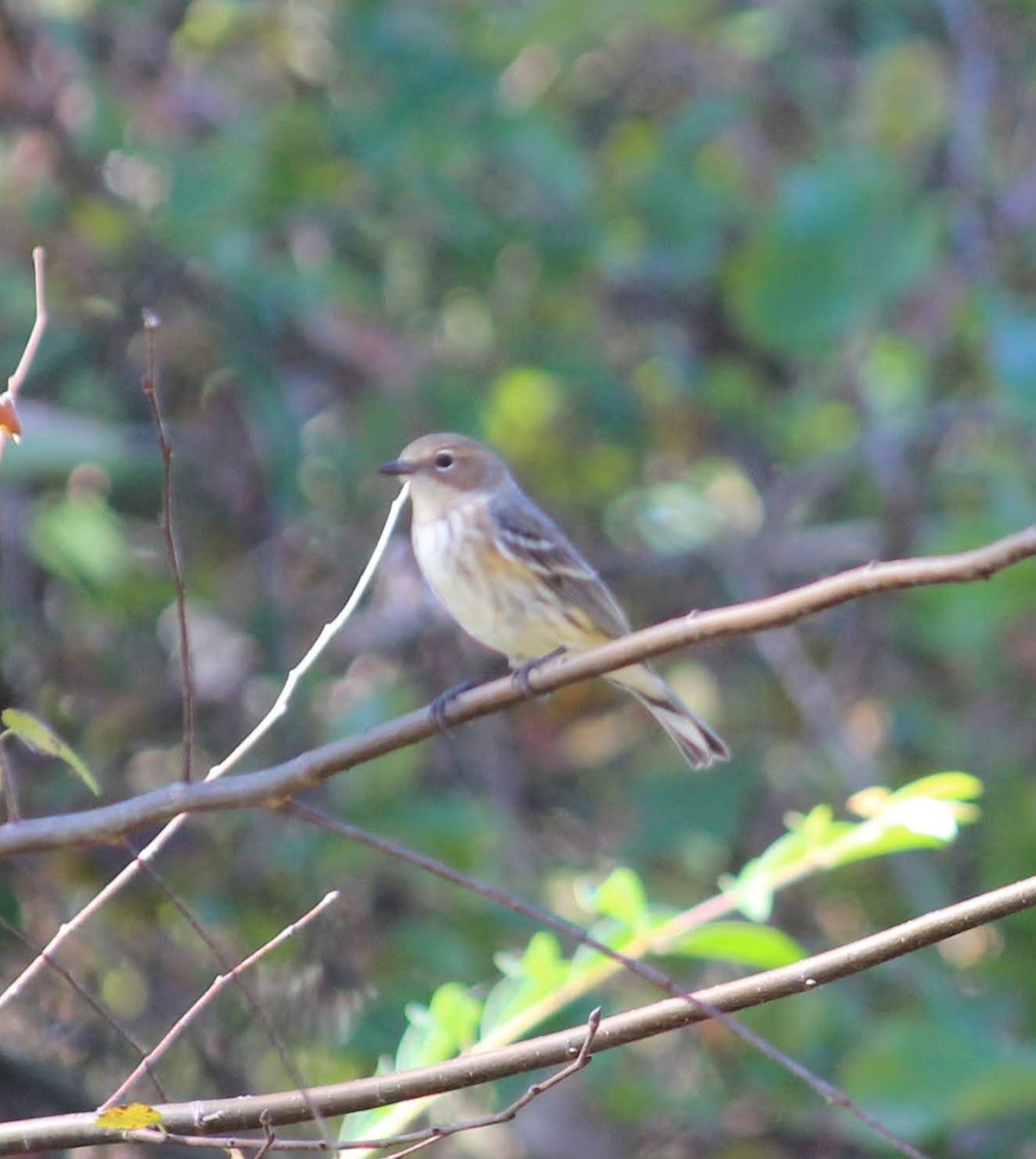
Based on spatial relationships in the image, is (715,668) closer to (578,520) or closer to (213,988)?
(578,520)

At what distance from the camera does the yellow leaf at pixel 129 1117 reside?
6.35 feet

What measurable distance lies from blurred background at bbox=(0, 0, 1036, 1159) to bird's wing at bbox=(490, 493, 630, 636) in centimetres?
90

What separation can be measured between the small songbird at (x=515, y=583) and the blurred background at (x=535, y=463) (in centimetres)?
85

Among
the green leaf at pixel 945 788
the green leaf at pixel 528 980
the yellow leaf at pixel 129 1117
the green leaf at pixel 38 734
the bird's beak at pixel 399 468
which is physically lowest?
the green leaf at pixel 528 980

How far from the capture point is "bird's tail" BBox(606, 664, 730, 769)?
4.12 meters

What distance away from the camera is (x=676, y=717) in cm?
425

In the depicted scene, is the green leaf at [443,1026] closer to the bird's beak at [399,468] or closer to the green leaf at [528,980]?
the green leaf at [528,980]

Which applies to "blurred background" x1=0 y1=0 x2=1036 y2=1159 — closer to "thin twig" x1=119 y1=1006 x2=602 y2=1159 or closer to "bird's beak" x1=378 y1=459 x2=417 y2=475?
"bird's beak" x1=378 y1=459 x2=417 y2=475

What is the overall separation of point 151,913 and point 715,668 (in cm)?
Answer: 270

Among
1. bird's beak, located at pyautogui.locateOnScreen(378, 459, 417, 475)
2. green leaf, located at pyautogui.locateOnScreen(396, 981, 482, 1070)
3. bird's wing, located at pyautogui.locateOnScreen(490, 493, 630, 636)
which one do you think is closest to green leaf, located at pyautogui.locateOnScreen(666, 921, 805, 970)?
green leaf, located at pyautogui.locateOnScreen(396, 981, 482, 1070)

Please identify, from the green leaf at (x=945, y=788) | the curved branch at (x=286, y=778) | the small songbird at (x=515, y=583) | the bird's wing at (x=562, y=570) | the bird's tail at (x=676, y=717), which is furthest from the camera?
the bird's wing at (x=562, y=570)

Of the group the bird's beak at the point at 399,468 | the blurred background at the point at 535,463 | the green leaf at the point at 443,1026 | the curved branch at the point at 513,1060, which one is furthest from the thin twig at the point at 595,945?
the blurred background at the point at 535,463

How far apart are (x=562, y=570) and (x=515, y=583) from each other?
139 millimetres

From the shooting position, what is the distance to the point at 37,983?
14.3 ft
